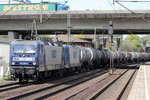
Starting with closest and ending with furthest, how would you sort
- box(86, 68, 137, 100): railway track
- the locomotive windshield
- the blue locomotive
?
box(86, 68, 137, 100): railway track
the blue locomotive
the locomotive windshield

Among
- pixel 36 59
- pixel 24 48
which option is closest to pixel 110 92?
pixel 36 59

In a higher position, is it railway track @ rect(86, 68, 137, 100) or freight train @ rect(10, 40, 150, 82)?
freight train @ rect(10, 40, 150, 82)

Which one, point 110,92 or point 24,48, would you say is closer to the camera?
point 110,92

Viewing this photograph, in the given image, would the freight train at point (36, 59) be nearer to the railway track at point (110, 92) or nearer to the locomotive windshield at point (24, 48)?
the locomotive windshield at point (24, 48)

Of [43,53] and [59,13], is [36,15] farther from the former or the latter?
[43,53]

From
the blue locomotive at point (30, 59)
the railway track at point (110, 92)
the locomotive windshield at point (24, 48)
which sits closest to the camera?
the railway track at point (110, 92)

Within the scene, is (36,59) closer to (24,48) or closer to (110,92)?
(24,48)

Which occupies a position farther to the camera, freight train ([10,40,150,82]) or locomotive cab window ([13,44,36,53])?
locomotive cab window ([13,44,36,53])

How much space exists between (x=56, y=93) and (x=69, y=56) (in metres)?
12.1

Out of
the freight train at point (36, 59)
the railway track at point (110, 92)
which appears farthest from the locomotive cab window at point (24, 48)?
the railway track at point (110, 92)

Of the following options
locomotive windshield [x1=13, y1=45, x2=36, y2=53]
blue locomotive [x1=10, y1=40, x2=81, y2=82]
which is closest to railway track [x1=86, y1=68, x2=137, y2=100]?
blue locomotive [x1=10, y1=40, x2=81, y2=82]

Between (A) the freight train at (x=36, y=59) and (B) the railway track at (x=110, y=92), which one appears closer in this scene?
(B) the railway track at (x=110, y=92)

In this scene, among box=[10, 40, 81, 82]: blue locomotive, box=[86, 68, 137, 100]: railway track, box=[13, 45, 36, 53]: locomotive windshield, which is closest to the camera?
box=[86, 68, 137, 100]: railway track

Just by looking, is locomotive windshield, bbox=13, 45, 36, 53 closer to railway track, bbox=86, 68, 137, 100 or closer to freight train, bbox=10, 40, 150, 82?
freight train, bbox=10, 40, 150, 82
